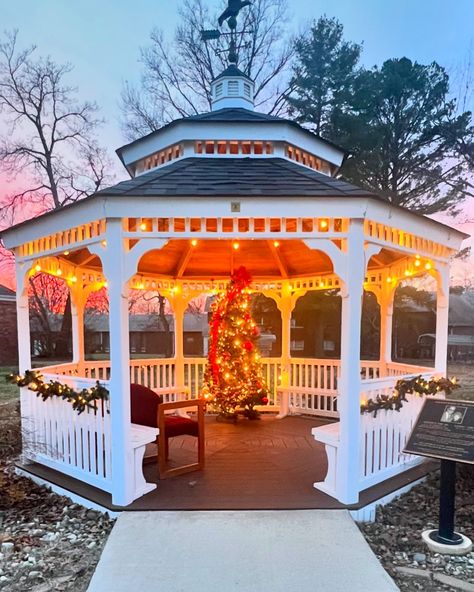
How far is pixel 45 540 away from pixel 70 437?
1168 mm

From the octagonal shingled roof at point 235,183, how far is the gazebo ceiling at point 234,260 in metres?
1.68

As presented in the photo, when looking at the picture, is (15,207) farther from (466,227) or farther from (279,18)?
(466,227)

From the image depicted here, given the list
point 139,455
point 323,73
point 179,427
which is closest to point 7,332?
point 323,73

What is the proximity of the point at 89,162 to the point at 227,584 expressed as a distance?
1826 centimetres

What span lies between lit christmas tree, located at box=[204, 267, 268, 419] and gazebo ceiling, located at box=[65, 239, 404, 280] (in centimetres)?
64

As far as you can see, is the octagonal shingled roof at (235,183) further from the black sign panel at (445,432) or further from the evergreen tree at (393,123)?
the evergreen tree at (393,123)

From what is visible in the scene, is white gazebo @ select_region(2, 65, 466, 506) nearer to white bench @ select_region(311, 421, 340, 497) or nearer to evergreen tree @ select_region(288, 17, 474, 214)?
white bench @ select_region(311, 421, 340, 497)

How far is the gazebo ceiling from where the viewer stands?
→ 22.4ft

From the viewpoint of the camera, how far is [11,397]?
11531 millimetres

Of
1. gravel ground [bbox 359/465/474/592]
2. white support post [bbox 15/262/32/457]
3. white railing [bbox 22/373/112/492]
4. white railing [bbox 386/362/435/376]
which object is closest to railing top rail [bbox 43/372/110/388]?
white railing [bbox 22/373/112/492]

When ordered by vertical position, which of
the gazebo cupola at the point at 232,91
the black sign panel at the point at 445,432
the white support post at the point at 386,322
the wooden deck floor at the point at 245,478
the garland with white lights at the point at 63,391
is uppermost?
the gazebo cupola at the point at 232,91

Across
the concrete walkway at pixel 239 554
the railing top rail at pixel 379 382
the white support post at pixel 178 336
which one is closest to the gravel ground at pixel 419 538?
the concrete walkway at pixel 239 554

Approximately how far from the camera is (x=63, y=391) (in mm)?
4438

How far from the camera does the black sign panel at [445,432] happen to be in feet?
11.1
